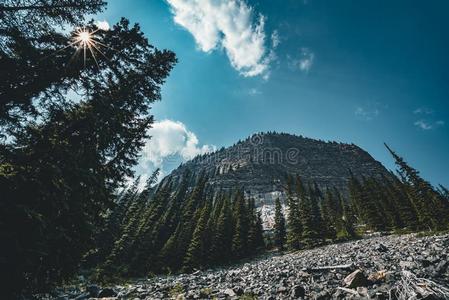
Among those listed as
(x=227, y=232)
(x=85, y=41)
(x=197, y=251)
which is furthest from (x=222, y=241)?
(x=85, y=41)

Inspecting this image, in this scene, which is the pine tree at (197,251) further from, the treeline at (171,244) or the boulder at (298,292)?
the boulder at (298,292)

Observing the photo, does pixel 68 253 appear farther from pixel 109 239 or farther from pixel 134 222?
pixel 109 239

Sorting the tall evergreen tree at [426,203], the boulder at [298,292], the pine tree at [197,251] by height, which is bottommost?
the boulder at [298,292]

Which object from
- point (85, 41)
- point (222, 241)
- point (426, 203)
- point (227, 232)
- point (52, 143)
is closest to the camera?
point (52, 143)

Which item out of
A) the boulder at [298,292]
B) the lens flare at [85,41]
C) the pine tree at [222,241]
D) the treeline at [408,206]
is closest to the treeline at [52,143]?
the lens flare at [85,41]

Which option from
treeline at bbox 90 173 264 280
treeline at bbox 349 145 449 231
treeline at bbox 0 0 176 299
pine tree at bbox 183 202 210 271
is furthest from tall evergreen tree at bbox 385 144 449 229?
treeline at bbox 0 0 176 299

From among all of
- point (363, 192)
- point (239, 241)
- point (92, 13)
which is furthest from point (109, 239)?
point (363, 192)

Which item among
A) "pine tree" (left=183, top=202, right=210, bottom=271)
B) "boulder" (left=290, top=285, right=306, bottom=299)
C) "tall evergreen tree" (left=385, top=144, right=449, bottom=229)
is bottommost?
"boulder" (left=290, top=285, right=306, bottom=299)

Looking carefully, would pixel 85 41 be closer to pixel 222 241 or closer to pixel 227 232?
pixel 222 241

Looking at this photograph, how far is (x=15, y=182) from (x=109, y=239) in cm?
4372

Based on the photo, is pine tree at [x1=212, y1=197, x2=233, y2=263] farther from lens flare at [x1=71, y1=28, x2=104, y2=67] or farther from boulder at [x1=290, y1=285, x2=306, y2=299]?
lens flare at [x1=71, y1=28, x2=104, y2=67]

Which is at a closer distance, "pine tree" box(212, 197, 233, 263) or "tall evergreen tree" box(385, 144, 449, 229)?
"tall evergreen tree" box(385, 144, 449, 229)

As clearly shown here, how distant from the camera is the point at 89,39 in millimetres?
10641

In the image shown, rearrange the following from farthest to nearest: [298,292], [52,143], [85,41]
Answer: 1. [85,41]
2. [298,292]
3. [52,143]
